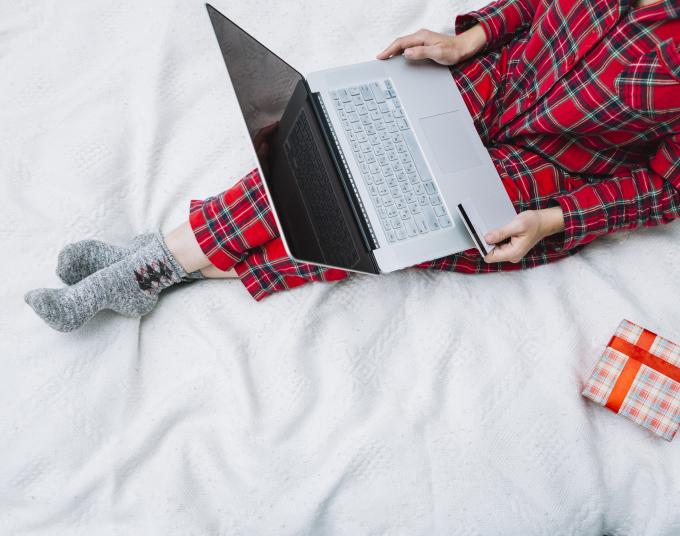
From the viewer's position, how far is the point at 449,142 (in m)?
0.94

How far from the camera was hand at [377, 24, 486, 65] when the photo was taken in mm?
969

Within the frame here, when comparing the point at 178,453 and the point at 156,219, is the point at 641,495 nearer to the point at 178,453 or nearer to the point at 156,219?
the point at 178,453

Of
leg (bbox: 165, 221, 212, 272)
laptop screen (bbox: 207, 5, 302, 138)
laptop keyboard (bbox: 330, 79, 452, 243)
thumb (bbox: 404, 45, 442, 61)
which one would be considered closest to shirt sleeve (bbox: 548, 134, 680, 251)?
laptop keyboard (bbox: 330, 79, 452, 243)

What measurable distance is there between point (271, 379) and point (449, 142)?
0.47 meters

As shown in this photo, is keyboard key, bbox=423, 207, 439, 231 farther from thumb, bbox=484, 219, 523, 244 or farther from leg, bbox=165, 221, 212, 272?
leg, bbox=165, 221, 212, 272

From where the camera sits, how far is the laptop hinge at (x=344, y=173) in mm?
850

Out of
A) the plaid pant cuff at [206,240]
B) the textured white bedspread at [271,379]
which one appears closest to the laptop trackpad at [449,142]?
the textured white bedspread at [271,379]

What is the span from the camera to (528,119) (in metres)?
0.97

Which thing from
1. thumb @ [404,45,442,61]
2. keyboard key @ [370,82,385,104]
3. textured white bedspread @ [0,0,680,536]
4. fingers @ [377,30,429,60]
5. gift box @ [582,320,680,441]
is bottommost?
gift box @ [582,320,680,441]

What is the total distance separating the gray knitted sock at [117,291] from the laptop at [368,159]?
277mm

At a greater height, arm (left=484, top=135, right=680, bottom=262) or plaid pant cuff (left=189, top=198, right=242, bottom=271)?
plaid pant cuff (left=189, top=198, right=242, bottom=271)

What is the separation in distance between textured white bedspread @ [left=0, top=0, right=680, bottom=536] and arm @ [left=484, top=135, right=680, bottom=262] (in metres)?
0.12

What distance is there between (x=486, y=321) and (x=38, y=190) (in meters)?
0.81

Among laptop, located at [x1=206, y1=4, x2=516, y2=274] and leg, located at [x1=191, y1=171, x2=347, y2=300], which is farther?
leg, located at [x1=191, y1=171, x2=347, y2=300]
